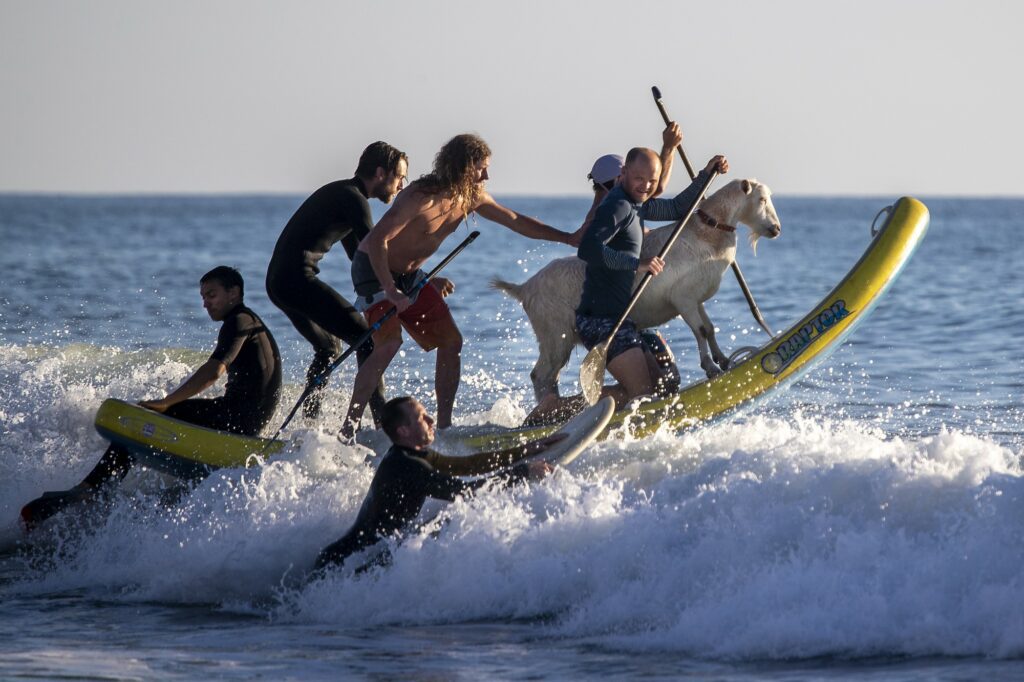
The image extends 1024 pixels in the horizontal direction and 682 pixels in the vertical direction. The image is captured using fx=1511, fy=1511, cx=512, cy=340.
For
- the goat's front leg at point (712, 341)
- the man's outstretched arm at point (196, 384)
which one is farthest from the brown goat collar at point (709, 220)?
the man's outstretched arm at point (196, 384)

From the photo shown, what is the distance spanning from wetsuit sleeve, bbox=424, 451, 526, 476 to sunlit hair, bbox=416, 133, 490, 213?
1578 mm

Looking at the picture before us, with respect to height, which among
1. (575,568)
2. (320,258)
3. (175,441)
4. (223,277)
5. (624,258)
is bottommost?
(575,568)

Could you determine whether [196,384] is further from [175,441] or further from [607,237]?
[607,237]

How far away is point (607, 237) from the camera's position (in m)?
8.05

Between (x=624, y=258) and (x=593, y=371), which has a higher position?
(x=624, y=258)

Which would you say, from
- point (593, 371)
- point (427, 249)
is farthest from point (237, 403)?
point (593, 371)

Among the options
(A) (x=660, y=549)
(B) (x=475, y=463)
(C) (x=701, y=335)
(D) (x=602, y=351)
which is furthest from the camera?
(C) (x=701, y=335)

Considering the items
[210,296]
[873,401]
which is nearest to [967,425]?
[873,401]

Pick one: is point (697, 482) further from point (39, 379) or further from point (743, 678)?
point (39, 379)

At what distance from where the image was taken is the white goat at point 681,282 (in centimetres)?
877

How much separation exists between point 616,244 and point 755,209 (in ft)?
3.80

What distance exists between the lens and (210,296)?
8.48 metres

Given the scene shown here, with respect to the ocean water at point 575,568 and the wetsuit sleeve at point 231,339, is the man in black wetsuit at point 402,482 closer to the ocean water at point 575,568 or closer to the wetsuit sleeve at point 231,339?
the ocean water at point 575,568

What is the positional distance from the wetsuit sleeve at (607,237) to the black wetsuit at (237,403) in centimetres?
192
